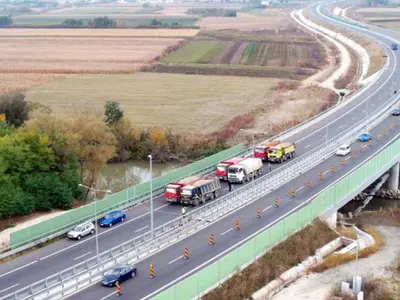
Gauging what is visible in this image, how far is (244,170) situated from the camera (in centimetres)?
6012

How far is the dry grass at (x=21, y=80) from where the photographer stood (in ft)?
370

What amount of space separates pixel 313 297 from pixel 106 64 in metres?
110

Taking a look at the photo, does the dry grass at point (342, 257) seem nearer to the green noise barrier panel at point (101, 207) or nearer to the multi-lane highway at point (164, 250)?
the multi-lane highway at point (164, 250)

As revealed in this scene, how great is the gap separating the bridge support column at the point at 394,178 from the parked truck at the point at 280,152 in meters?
11.6

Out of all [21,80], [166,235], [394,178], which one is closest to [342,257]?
[166,235]

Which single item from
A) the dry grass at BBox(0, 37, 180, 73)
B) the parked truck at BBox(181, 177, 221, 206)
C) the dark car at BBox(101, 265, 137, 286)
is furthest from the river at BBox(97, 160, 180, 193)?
the dry grass at BBox(0, 37, 180, 73)

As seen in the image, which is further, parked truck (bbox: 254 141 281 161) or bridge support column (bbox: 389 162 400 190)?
bridge support column (bbox: 389 162 400 190)

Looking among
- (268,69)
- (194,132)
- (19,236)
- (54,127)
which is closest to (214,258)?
(19,236)

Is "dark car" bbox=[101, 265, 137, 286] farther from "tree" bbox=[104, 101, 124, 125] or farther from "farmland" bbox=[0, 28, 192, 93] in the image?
"farmland" bbox=[0, 28, 192, 93]

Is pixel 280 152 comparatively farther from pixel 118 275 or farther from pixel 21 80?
pixel 21 80

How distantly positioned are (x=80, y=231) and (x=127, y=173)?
30015 mm

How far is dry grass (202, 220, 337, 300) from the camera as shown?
40.2m

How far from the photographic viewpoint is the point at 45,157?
2261 inches

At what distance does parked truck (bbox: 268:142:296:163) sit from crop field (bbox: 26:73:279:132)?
22.6 meters
